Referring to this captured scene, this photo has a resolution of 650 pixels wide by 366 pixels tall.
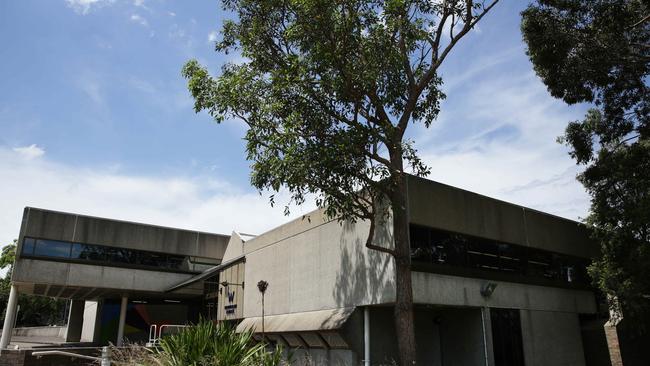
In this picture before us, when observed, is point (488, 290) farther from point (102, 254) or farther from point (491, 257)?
point (102, 254)

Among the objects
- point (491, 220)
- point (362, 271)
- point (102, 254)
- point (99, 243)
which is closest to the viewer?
point (362, 271)

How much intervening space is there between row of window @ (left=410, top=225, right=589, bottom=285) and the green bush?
8.01 meters

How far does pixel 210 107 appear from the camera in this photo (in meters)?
14.7

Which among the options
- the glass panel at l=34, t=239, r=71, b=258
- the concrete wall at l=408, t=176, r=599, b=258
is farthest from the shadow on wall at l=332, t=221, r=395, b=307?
the glass panel at l=34, t=239, r=71, b=258

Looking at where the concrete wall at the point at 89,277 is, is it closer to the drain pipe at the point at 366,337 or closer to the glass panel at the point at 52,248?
the glass panel at the point at 52,248

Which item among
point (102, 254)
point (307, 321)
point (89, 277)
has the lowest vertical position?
point (307, 321)

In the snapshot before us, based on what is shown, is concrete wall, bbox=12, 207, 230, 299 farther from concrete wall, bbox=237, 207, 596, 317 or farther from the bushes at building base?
the bushes at building base

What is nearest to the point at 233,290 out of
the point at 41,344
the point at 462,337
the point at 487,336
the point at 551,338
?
the point at 462,337

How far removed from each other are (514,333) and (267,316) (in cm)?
1006

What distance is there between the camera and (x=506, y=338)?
17.0 meters

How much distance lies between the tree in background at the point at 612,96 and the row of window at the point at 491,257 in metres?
1.82

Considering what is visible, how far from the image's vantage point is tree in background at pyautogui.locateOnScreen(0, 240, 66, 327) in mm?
60312

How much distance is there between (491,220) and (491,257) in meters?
1.32

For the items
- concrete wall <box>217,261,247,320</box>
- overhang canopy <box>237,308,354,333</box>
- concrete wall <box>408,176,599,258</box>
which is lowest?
overhang canopy <box>237,308,354,333</box>
